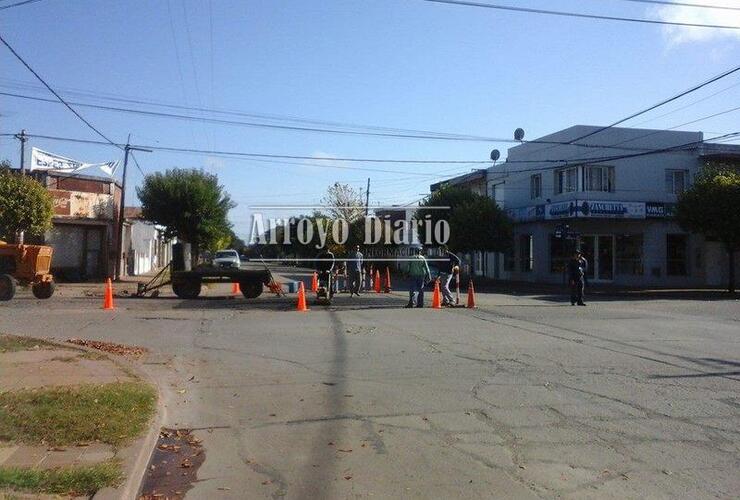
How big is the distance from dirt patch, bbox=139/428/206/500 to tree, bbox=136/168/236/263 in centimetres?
3037

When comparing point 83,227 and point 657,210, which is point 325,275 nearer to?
point 83,227

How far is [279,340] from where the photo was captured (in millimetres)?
13211

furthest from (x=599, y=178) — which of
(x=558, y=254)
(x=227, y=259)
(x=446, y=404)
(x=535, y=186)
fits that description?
(x=446, y=404)

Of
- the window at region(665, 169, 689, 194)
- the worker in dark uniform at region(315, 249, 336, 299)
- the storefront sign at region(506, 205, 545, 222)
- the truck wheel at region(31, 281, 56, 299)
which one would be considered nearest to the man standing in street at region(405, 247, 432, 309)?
the worker in dark uniform at region(315, 249, 336, 299)

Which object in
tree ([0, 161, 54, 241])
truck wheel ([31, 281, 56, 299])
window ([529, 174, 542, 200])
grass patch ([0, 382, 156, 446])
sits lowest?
grass patch ([0, 382, 156, 446])

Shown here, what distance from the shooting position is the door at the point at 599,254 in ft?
123

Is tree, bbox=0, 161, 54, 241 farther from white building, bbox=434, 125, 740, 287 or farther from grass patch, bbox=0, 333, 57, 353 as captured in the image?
white building, bbox=434, 125, 740, 287

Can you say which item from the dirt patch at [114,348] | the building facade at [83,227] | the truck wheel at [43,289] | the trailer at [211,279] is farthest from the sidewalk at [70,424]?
the building facade at [83,227]

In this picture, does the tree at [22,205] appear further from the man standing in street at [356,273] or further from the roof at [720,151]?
the roof at [720,151]

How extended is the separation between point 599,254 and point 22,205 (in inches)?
1084

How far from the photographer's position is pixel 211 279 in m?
23.3

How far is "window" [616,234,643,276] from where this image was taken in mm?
37188

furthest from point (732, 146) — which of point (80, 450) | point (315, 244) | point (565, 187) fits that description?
point (80, 450)

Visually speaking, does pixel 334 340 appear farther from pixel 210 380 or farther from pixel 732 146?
pixel 732 146
